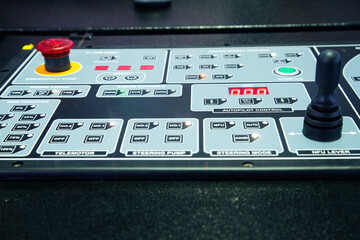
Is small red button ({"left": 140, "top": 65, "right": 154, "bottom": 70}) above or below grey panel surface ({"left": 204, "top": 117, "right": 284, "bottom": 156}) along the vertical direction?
below

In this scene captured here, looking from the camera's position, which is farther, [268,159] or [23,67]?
A: [23,67]

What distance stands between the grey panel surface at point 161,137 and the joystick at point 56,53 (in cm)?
27

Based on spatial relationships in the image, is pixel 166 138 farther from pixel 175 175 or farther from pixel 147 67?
pixel 147 67

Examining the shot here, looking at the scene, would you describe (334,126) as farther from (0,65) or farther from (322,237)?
(0,65)

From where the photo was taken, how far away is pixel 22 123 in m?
0.72

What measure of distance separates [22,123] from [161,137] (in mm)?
253

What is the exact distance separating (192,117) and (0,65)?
0.54 m

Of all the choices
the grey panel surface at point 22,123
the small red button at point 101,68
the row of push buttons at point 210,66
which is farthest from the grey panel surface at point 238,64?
the grey panel surface at point 22,123

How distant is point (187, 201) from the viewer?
1.90 ft

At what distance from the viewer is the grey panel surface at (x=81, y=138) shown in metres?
0.65

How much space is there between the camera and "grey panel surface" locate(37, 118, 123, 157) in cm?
65

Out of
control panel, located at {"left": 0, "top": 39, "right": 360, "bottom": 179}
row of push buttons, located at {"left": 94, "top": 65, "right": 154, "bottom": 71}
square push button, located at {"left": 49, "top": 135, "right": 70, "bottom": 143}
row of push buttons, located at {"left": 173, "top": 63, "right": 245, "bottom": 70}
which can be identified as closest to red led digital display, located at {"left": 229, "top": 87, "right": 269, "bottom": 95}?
control panel, located at {"left": 0, "top": 39, "right": 360, "bottom": 179}

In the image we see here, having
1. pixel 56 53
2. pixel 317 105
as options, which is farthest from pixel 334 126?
pixel 56 53

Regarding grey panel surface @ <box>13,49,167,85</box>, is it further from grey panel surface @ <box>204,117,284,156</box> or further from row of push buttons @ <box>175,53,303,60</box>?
grey panel surface @ <box>204,117,284,156</box>
